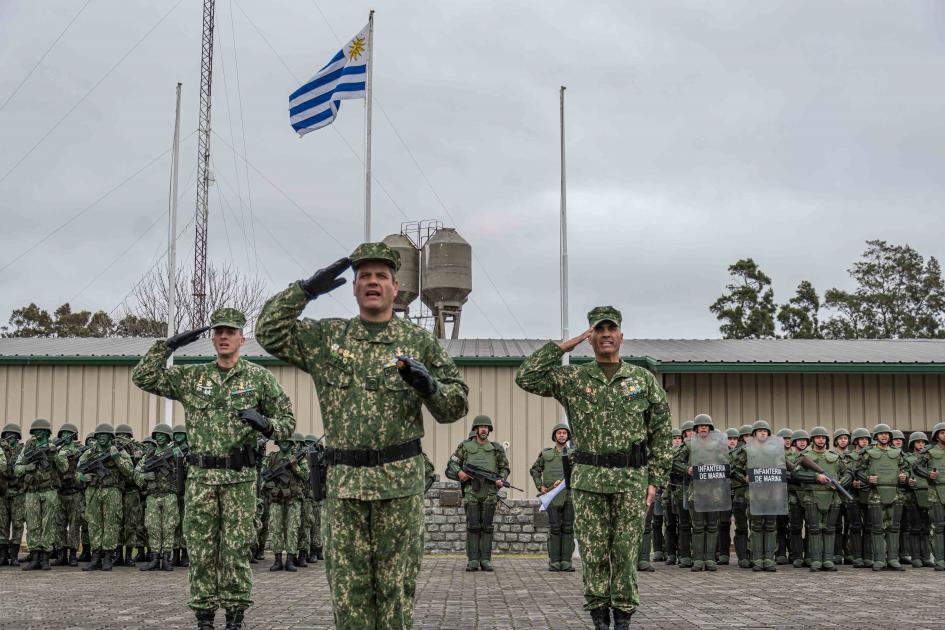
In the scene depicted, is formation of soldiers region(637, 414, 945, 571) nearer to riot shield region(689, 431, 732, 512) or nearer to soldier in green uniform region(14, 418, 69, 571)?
riot shield region(689, 431, 732, 512)

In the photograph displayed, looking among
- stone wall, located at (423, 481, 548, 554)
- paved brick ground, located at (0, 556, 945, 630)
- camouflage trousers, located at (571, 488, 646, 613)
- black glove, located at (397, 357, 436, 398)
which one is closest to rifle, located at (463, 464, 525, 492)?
paved brick ground, located at (0, 556, 945, 630)

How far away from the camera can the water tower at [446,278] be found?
28.0 meters

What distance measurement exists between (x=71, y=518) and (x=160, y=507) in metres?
2.03

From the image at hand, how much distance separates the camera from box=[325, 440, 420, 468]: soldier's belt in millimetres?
5141

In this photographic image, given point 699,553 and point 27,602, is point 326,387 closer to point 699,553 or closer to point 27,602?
point 27,602

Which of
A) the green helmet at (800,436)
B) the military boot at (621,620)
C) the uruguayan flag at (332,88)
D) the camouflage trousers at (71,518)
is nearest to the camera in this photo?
the military boot at (621,620)

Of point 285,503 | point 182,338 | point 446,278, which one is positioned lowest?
point 285,503

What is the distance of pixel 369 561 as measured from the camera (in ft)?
16.8

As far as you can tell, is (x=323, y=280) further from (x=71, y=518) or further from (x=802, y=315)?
(x=802, y=315)

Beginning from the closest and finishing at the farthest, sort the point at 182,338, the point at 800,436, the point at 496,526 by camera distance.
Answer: the point at 182,338, the point at 800,436, the point at 496,526

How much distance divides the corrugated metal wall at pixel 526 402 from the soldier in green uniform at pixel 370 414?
13579mm

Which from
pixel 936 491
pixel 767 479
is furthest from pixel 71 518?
pixel 936 491

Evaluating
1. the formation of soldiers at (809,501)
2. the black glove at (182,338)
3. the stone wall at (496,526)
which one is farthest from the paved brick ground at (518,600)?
the stone wall at (496,526)

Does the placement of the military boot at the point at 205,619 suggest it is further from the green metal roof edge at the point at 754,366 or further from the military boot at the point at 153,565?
the green metal roof edge at the point at 754,366
